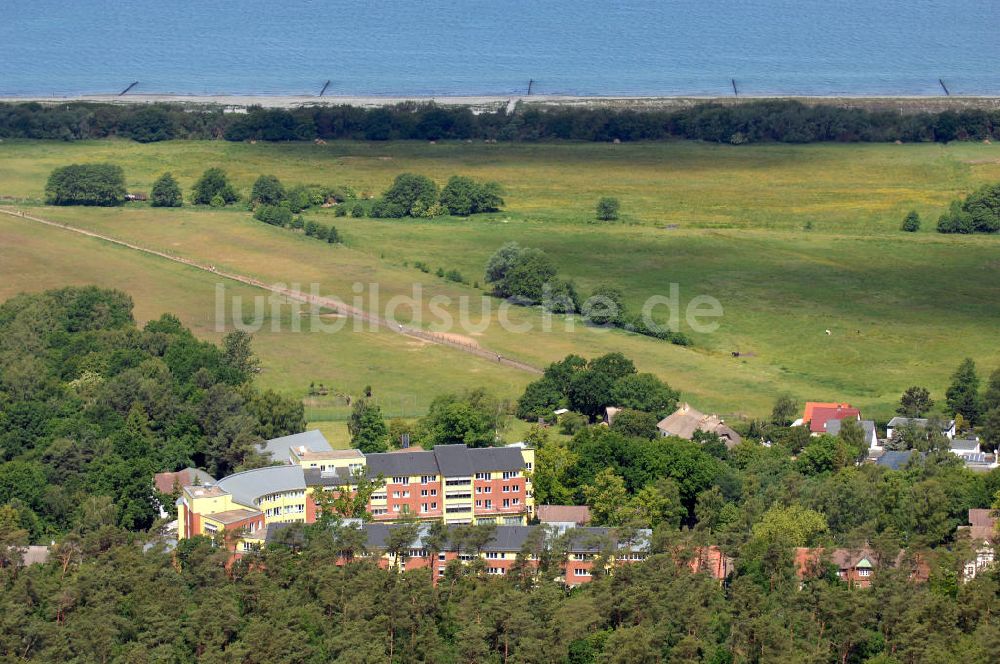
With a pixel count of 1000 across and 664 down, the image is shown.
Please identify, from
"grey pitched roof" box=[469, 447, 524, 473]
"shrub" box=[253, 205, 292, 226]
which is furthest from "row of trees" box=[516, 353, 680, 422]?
"shrub" box=[253, 205, 292, 226]

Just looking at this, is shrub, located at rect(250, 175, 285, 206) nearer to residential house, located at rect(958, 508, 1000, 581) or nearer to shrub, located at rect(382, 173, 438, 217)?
shrub, located at rect(382, 173, 438, 217)

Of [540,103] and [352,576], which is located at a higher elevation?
[540,103]

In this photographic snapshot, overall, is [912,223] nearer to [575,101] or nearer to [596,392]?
[575,101]

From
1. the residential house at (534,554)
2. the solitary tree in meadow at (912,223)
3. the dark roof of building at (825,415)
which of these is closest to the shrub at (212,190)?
the solitary tree in meadow at (912,223)

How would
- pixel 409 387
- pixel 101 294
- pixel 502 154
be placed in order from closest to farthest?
pixel 409 387 → pixel 101 294 → pixel 502 154

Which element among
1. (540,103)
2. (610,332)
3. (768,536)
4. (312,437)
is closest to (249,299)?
(610,332)

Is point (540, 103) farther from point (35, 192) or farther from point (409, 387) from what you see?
point (409, 387)

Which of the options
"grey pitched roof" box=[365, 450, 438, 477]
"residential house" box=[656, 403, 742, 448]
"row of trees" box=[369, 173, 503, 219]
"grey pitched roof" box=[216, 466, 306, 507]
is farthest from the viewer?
"row of trees" box=[369, 173, 503, 219]
